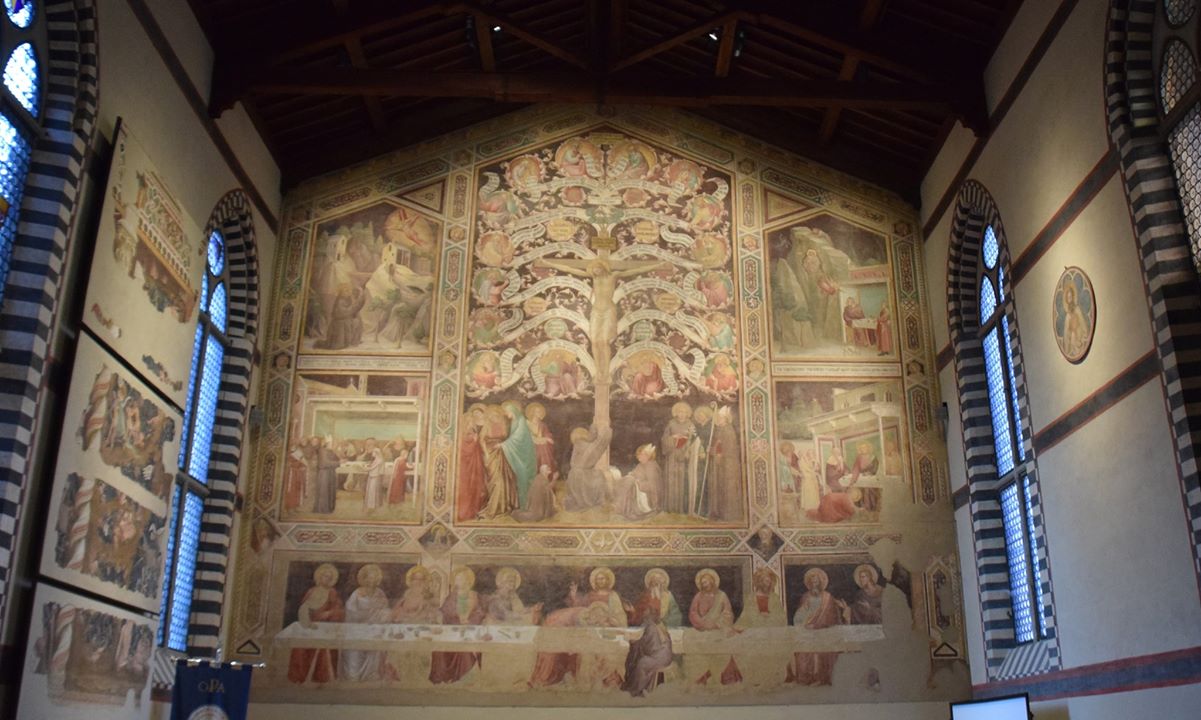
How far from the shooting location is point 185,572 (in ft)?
42.4

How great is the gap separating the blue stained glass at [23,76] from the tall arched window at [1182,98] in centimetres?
1000

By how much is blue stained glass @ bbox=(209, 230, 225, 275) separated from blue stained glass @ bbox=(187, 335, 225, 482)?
91 centimetres

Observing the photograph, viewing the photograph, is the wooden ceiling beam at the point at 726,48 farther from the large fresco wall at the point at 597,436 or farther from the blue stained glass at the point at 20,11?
the blue stained glass at the point at 20,11

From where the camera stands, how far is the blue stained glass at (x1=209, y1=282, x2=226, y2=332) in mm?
13836

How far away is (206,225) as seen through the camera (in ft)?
42.2

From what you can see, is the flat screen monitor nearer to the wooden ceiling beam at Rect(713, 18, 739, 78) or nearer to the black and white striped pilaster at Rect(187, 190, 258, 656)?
the wooden ceiling beam at Rect(713, 18, 739, 78)

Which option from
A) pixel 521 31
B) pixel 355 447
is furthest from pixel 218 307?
pixel 521 31

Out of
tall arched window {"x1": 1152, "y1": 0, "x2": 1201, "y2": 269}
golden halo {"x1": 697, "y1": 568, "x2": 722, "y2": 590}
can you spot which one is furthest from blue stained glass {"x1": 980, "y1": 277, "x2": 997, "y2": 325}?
golden halo {"x1": 697, "y1": 568, "x2": 722, "y2": 590}

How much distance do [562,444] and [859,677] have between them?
4689 millimetres

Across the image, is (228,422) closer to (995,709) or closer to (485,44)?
(485,44)

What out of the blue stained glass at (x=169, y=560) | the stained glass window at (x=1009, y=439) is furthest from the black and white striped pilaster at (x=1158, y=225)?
the blue stained glass at (x=169, y=560)

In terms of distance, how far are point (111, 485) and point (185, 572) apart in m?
3.05

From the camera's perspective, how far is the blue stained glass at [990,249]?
44.3ft

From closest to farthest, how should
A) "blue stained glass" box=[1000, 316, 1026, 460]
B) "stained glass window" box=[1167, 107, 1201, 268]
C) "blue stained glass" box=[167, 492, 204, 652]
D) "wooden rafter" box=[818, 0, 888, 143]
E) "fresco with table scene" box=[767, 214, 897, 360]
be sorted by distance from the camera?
1. "stained glass window" box=[1167, 107, 1201, 268]
2. "blue stained glass" box=[1000, 316, 1026, 460]
3. "blue stained glass" box=[167, 492, 204, 652]
4. "wooden rafter" box=[818, 0, 888, 143]
5. "fresco with table scene" box=[767, 214, 897, 360]
